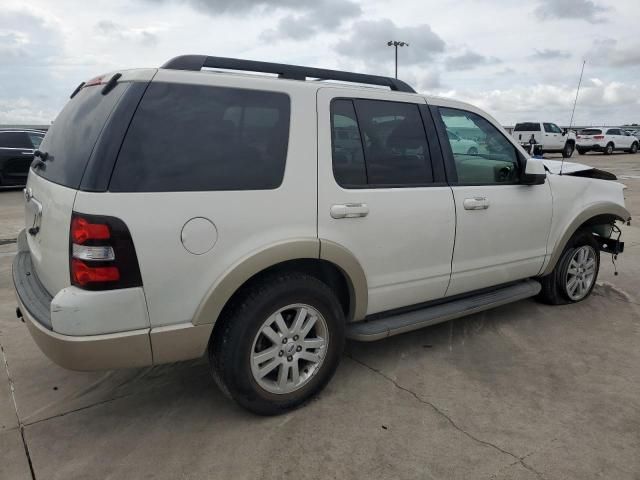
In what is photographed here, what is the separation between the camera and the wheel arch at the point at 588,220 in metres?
4.21

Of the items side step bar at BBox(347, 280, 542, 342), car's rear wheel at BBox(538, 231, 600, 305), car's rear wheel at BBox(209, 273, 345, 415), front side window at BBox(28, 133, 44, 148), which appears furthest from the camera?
front side window at BBox(28, 133, 44, 148)

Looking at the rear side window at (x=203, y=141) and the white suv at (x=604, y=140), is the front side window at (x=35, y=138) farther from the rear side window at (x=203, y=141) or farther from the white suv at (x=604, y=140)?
the white suv at (x=604, y=140)

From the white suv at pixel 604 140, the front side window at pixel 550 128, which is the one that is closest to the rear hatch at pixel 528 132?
the front side window at pixel 550 128

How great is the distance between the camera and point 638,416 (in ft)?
9.46

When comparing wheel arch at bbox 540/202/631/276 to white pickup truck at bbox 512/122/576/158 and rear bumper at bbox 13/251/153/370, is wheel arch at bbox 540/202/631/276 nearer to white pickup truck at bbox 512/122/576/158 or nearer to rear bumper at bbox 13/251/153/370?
rear bumper at bbox 13/251/153/370

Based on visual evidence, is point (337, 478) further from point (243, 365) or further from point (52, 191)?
point (52, 191)

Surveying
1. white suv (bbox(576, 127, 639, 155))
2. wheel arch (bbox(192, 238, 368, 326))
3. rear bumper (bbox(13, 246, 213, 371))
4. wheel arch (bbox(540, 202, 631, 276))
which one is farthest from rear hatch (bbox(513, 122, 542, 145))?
rear bumper (bbox(13, 246, 213, 371))

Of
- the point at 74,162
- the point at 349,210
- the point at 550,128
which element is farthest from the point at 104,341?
the point at 550,128

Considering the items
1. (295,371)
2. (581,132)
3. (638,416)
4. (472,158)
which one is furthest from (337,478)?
(581,132)

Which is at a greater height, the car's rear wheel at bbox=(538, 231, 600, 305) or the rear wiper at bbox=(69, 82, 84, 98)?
the rear wiper at bbox=(69, 82, 84, 98)

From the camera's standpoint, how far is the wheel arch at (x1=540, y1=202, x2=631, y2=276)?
4.21 meters

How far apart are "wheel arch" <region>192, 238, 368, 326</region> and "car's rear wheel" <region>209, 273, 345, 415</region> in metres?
0.10

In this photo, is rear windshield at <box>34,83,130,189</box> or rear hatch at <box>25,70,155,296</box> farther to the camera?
rear windshield at <box>34,83,130,189</box>

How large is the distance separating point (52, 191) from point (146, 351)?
2.96 feet
